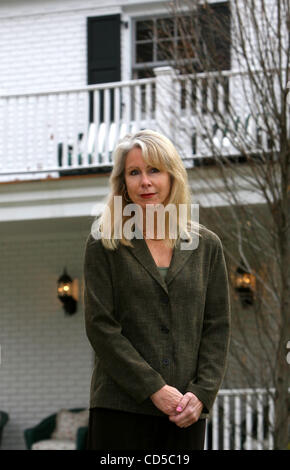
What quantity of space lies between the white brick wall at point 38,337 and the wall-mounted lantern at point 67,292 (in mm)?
107

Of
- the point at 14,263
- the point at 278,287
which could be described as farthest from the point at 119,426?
the point at 14,263

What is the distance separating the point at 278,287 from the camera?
6.63 meters

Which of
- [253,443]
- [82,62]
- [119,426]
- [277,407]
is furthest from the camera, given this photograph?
[82,62]

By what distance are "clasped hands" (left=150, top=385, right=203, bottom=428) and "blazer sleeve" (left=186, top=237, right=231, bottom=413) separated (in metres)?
0.04

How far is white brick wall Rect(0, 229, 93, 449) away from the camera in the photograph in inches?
421

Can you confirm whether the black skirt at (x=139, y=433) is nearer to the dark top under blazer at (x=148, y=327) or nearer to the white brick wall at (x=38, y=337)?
the dark top under blazer at (x=148, y=327)

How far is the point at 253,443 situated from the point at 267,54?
12.2ft

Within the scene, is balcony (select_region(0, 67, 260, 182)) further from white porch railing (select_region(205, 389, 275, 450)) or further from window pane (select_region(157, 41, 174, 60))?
white porch railing (select_region(205, 389, 275, 450))

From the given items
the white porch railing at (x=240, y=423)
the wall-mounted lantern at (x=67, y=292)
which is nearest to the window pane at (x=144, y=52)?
the wall-mounted lantern at (x=67, y=292)

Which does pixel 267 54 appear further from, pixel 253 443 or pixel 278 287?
pixel 253 443

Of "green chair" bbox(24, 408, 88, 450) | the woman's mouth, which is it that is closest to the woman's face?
the woman's mouth

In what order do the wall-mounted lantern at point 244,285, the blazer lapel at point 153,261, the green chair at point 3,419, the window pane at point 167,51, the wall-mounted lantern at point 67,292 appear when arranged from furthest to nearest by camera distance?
1. the wall-mounted lantern at point 67,292
2. the green chair at point 3,419
3. the wall-mounted lantern at point 244,285
4. the window pane at point 167,51
5. the blazer lapel at point 153,261

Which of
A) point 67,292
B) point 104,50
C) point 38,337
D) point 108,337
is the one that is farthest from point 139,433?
point 104,50

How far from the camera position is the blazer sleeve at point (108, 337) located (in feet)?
7.07
